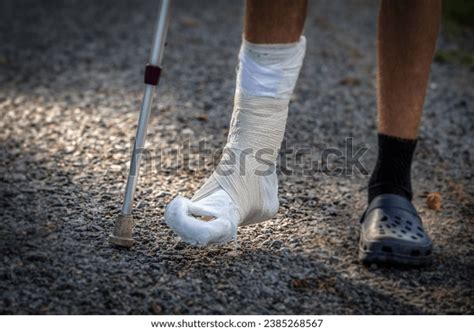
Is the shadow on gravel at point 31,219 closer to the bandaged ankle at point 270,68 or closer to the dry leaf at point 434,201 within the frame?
the bandaged ankle at point 270,68

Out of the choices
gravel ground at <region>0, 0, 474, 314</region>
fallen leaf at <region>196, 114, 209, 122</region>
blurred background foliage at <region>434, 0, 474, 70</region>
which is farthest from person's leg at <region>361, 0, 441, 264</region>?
blurred background foliage at <region>434, 0, 474, 70</region>

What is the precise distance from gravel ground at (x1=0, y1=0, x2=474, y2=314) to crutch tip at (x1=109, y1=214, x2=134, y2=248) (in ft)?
0.10

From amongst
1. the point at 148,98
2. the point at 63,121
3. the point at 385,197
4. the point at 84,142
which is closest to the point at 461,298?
the point at 385,197

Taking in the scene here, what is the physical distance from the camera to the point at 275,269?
65.1 inches

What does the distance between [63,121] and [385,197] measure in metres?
1.58

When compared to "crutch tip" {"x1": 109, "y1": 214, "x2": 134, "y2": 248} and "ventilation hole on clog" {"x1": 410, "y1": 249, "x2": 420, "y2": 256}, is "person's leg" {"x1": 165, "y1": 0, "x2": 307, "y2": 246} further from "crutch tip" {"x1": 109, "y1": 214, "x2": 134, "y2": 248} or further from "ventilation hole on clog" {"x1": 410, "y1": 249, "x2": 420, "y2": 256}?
"ventilation hole on clog" {"x1": 410, "y1": 249, "x2": 420, "y2": 256}

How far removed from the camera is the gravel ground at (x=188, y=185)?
1.53 meters

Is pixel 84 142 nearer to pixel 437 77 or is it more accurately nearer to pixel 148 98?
pixel 148 98

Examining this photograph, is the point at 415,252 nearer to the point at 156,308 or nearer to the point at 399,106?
the point at 399,106

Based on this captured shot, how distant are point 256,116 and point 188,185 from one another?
0.58 metres

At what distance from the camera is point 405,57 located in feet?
5.88

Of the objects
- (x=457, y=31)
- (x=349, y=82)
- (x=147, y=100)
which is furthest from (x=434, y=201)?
(x=457, y=31)

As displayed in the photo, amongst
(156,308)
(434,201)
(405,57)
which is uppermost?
(405,57)
